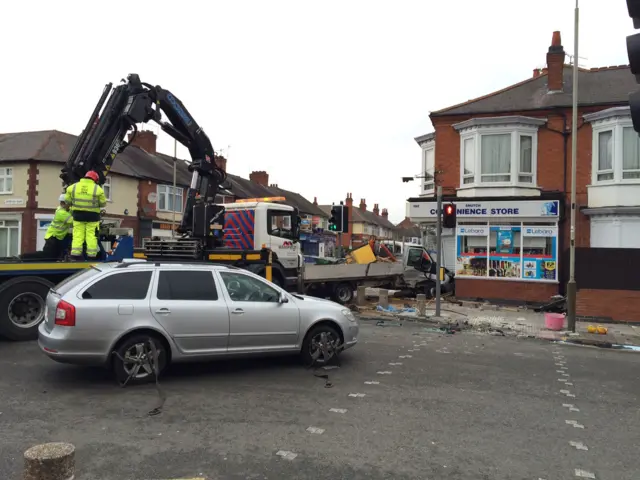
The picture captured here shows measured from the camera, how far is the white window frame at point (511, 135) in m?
17.5

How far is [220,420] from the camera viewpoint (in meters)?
5.16

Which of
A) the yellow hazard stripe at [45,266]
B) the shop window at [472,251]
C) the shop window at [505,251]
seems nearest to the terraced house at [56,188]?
the shop window at [472,251]

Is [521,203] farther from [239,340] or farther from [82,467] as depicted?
[82,467]

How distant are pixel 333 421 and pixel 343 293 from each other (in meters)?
10.8

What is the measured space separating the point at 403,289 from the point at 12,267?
506 inches

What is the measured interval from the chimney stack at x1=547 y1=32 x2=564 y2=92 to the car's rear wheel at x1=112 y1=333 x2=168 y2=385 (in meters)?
17.9

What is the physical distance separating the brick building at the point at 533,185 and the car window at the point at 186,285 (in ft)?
41.4

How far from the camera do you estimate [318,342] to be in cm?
741

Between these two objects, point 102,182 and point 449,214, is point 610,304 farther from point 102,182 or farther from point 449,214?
point 102,182

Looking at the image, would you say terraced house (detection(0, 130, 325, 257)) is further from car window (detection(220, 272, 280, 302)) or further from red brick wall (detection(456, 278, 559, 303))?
car window (detection(220, 272, 280, 302))

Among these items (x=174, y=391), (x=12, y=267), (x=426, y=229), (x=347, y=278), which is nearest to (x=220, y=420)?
(x=174, y=391)

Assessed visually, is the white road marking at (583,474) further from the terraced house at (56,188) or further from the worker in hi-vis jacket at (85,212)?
the terraced house at (56,188)

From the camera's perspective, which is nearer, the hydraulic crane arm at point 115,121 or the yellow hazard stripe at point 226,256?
the hydraulic crane arm at point 115,121

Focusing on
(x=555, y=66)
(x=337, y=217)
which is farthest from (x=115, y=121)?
(x=555, y=66)
